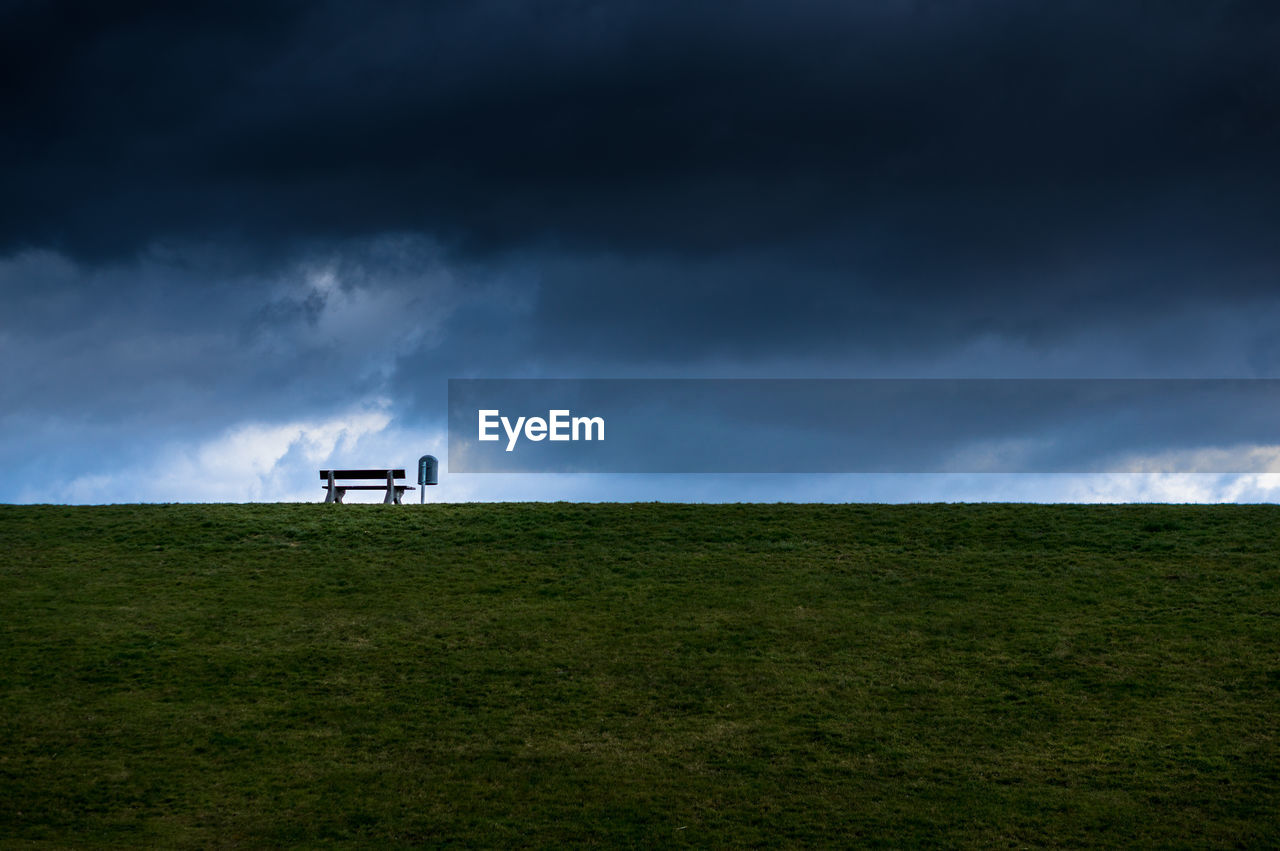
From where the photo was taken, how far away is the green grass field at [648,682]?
14180 millimetres

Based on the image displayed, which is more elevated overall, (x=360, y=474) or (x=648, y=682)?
(x=360, y=474)

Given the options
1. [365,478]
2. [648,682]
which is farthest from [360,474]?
[648,682]

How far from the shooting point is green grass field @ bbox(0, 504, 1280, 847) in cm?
1418

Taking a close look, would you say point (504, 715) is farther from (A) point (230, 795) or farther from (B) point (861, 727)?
(B) point (861, 727)

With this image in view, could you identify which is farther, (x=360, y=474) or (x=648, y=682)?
(x=360, y=474)

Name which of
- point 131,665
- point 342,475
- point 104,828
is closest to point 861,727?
point 104,828

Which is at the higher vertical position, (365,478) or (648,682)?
(365,478)

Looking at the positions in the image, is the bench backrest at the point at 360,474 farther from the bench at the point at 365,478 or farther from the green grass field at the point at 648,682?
the green grass field at the point at 648,682

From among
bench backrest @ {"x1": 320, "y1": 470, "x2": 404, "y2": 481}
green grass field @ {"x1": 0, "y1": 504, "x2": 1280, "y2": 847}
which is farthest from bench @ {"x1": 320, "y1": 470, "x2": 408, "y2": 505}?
green grass field @ {"x1": 0, "y1": 504, "x2": 1280, "y2": 847}

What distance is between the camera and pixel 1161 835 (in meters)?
13.5

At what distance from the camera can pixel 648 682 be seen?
18.3 m

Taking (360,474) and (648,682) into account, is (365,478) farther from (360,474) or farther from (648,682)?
(648,682)

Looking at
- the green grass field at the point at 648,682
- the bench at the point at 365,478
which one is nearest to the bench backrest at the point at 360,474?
the bench at the point at 365,478

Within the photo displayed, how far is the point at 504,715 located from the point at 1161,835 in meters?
9.98
